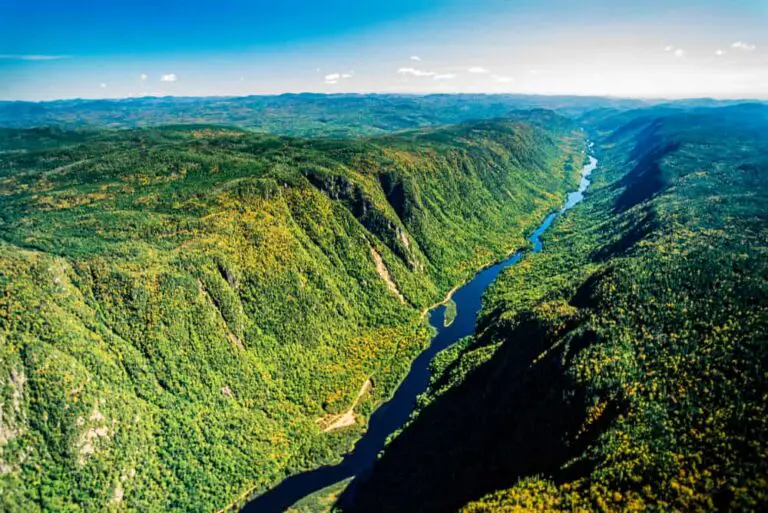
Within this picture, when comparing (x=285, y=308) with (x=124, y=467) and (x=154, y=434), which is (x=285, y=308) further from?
(x=124, y=467)

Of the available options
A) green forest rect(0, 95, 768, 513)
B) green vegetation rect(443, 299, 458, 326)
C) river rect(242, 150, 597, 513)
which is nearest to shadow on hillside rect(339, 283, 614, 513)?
green forest rect(0, 95, 768, 513)

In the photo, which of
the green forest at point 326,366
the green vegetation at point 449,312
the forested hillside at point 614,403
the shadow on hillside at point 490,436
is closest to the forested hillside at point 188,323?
the green forest at point 326,366

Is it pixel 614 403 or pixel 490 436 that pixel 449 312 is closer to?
pixel 490 436

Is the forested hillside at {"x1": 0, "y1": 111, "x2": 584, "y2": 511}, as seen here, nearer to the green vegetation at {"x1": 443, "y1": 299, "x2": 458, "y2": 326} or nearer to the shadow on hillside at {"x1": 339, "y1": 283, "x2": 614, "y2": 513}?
the green vegetation at {"x1": 443, "y1": 299, "x2": 458, "y2": 326}

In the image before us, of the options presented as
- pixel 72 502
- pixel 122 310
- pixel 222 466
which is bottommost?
pixel 222 466

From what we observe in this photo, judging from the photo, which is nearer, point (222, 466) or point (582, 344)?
point (582, 344)

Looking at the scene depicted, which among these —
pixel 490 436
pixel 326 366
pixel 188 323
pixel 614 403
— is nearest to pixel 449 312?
pixel 326 366

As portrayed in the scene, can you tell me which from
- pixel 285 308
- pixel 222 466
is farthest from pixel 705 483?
pixel 285 308

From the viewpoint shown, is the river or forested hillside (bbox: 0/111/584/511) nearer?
forested hillside (bbox: 0/111/584/511)
